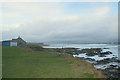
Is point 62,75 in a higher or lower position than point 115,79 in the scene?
higher

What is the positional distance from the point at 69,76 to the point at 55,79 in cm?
179

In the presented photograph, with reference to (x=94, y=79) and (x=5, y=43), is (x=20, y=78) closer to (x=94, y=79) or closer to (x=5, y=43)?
(x=94, y=79)

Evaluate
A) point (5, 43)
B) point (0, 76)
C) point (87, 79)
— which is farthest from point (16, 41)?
point (87, 79)

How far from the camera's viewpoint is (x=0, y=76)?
1538 centimetres

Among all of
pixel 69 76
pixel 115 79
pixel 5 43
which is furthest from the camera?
pixel 5 43

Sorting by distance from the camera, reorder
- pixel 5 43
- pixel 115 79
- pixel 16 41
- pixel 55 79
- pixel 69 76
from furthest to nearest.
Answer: pixel 16 41 < pixel 5 43 < pixel 115 79 < pixel 69 76 < pixel 55 79

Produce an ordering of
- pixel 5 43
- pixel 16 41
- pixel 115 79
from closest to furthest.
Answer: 1. pixel 115 79
2. pixel 5 43
3. pixel 16 41

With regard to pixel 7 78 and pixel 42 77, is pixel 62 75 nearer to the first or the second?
pixel 42 77

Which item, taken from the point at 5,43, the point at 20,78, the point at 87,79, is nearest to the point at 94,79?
the point at 87,79

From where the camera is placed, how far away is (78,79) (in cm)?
1435

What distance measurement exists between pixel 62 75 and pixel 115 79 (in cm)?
772

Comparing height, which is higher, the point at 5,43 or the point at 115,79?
the point at 5,43

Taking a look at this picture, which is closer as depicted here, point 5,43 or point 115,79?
point 115,79

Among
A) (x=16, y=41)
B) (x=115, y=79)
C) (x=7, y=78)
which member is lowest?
(x=115, y=79)
